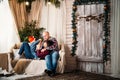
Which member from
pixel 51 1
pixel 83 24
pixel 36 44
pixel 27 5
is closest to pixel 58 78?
pixel 36 44

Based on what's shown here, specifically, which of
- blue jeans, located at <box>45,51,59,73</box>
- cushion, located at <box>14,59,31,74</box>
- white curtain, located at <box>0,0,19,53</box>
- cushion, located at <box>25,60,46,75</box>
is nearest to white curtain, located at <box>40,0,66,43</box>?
white curtain, located at <box>0,0,19,53</box>

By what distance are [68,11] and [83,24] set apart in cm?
64

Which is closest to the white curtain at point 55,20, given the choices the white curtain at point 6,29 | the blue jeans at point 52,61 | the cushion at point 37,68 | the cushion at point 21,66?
the white curtain at point 6,29

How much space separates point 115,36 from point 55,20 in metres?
1.91

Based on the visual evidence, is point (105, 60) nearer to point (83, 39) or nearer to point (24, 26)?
point (83, 39)

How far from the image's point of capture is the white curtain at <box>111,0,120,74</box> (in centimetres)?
622

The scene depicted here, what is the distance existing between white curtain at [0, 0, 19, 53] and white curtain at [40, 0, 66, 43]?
91 cm

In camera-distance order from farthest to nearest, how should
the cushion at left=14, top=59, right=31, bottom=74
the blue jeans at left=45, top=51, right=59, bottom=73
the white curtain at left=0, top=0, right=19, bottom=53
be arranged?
the white curtain at left=0, top=0, right=19, bottom=53 → the cushion at left=14, top=59, right=31, bottom=74 → the blue jeans at left=45, top=51, right=59, bottom=73

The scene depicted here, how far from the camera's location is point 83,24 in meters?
6.84

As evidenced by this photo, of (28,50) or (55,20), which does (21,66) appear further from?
(55,20)

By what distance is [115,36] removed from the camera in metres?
6.27

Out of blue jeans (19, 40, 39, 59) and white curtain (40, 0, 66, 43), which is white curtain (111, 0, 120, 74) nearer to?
white curtain (40, 0, 66, 43)

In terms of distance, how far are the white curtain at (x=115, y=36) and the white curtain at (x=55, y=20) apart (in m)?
1.49

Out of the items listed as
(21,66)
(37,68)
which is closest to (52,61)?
(37,68)
